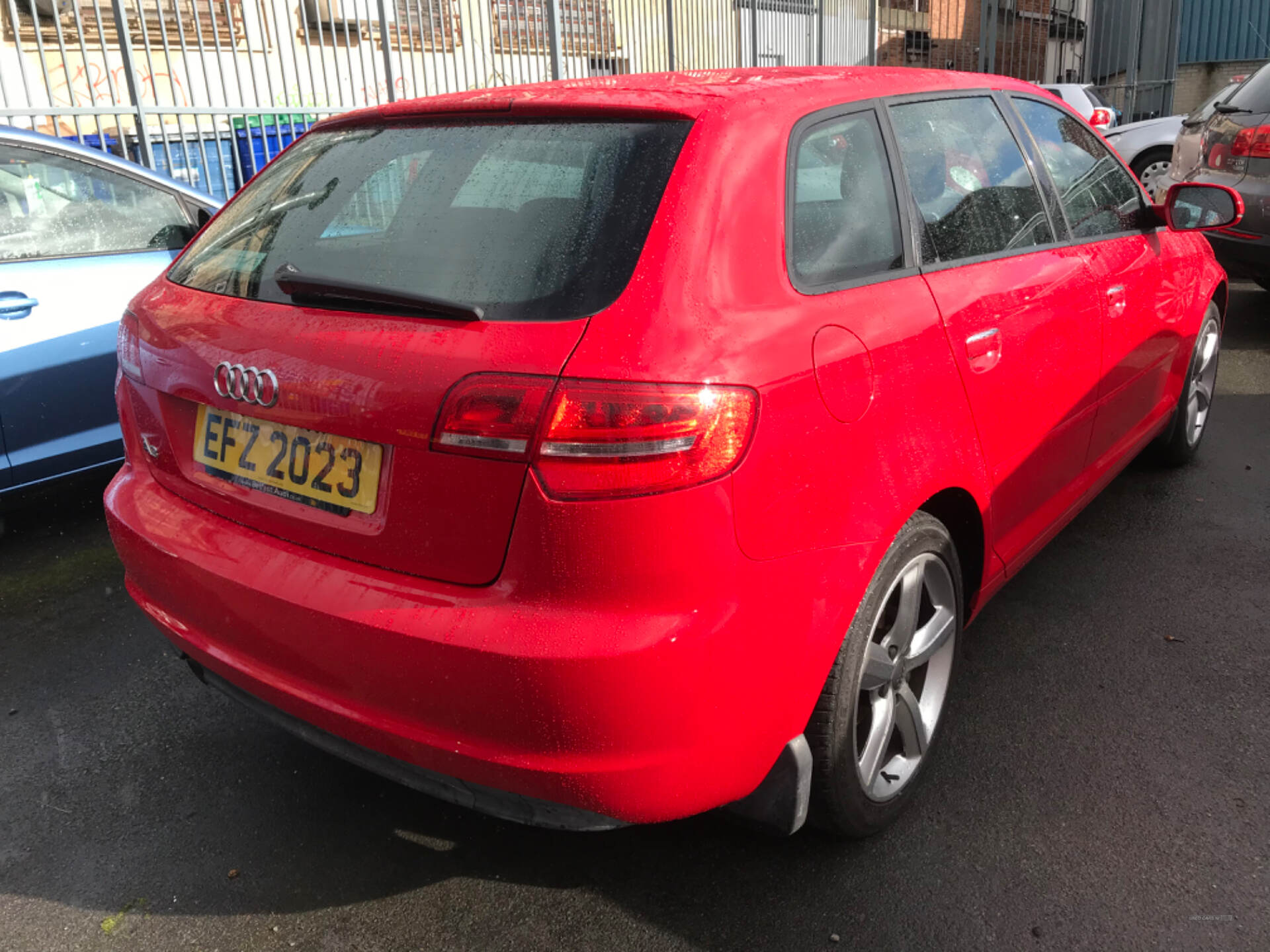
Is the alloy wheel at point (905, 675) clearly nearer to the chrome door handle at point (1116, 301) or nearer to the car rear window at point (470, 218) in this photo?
the car rear window at point (470, 218)

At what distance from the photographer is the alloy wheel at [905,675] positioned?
7.45ft

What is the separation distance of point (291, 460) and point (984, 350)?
1.52m

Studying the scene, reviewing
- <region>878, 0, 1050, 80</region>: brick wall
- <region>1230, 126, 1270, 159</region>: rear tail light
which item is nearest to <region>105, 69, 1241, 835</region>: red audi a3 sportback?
<region>1230, 126, 1270, 159</region>: rear tail light

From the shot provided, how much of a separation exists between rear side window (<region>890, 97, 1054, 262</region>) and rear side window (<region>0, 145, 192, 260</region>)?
3.10 metres

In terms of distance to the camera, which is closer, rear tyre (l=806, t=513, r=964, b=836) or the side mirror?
rear tyre (l=806, t=513, r=964, b=836)

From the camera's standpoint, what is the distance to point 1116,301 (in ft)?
10.6

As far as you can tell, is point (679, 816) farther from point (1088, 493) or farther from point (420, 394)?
point (1088, 493)

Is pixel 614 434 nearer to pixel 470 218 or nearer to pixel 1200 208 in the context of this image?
pixel 470 218

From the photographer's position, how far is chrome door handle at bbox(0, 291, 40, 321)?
3775 mm

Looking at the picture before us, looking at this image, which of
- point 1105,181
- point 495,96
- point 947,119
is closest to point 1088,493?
point 1105,181

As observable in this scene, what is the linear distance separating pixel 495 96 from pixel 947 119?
118cm

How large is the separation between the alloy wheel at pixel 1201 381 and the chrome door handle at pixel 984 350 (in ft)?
7.12

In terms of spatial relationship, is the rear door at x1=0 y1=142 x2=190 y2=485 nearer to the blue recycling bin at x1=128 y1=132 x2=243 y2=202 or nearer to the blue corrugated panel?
the blue recycling bin at x1=128 y1=132 x2=243 y2=202

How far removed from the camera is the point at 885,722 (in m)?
2.36
